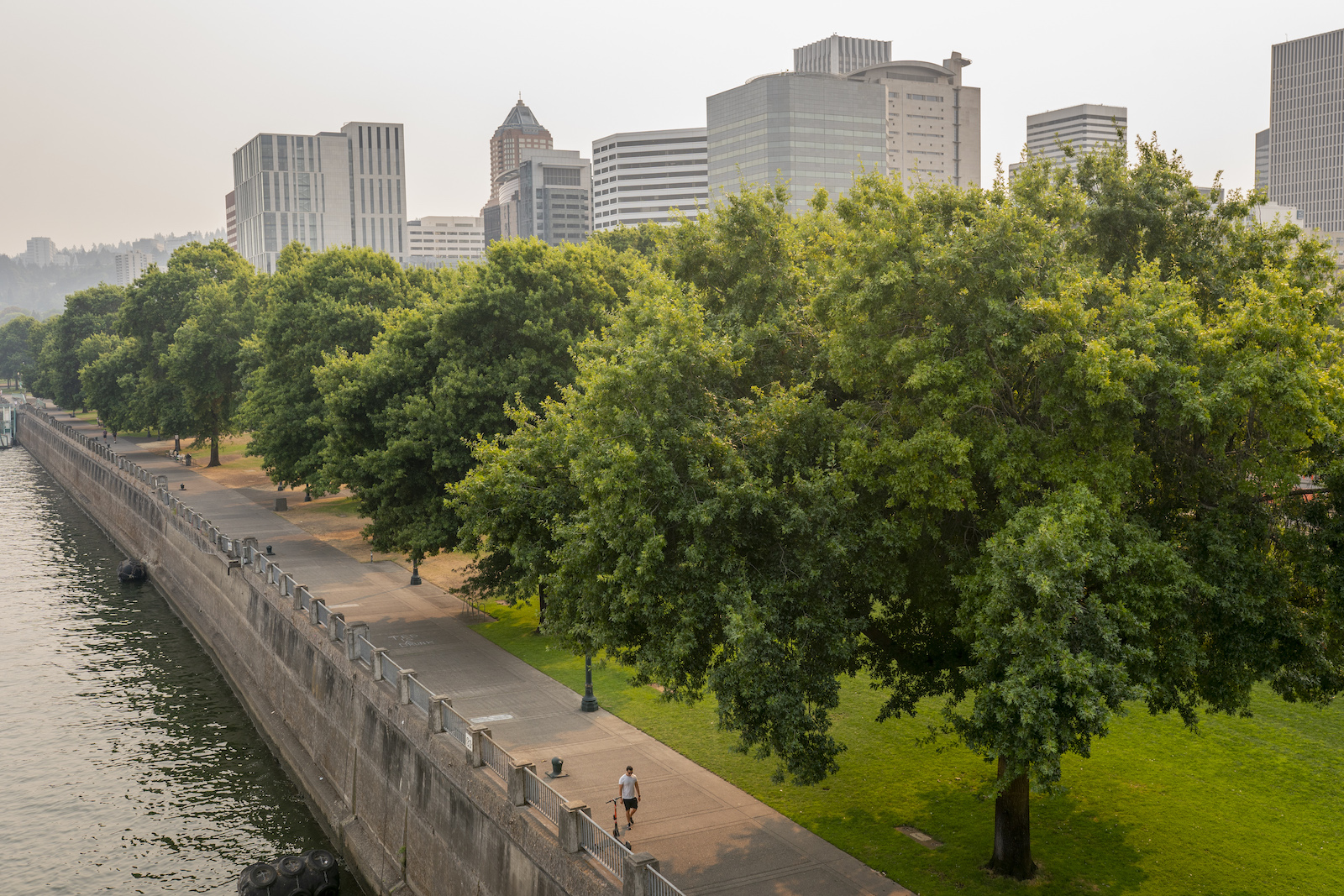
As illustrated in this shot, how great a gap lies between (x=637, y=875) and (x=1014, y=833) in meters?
7.30

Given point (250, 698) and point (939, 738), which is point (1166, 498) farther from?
point (250, 698)

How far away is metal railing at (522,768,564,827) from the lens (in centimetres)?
A: 1742

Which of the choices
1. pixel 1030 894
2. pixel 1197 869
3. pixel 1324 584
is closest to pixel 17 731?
pixel 1030 894

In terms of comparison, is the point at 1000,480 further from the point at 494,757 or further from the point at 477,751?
the point at 477,751

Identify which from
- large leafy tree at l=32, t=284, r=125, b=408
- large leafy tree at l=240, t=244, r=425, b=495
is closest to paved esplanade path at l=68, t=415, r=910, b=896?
large leafy tree at l=240, t=244, r=425, b=495

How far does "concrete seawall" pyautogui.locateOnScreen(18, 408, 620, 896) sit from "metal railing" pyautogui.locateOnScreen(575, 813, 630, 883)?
204 millimetres

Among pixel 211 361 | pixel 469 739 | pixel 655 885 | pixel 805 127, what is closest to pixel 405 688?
pixel 469 739

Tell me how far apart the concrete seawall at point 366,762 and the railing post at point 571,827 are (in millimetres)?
137

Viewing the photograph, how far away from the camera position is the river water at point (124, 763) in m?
24.6

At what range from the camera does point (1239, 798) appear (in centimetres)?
2133

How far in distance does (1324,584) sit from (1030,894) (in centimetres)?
685

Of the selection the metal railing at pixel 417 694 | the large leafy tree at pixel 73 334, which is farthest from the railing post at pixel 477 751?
the large leafy tree at pixel 73 334

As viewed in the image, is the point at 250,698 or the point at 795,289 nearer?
the point at 795,289

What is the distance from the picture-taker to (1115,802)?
21469 mm
